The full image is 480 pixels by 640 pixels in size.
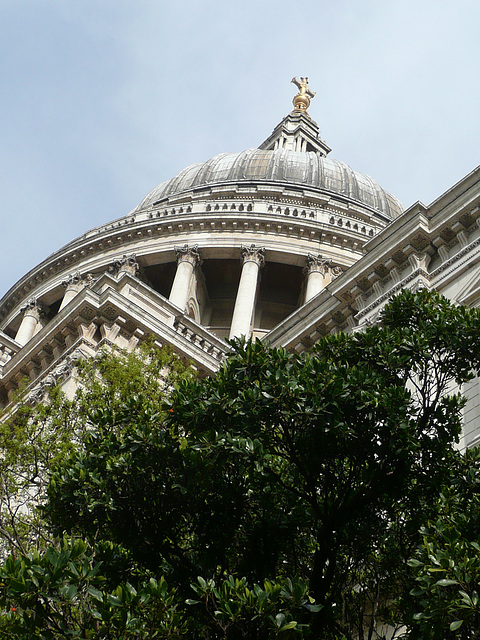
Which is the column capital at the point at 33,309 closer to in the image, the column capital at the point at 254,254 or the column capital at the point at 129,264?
the column capital at the point at 129,264

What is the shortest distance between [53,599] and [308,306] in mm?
14461

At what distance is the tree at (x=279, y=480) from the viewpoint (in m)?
9.15

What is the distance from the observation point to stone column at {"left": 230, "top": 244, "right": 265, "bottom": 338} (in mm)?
36531

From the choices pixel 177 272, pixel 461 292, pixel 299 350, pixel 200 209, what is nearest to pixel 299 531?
pixel 461 292

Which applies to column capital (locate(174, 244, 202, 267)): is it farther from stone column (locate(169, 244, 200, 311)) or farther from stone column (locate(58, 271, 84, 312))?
stone column (locate(58, 271, 84, 312))

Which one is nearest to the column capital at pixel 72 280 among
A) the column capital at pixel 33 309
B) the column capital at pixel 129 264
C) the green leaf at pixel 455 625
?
the column capital at pixel 33 309

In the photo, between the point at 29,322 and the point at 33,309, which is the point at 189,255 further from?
the point at 33,309

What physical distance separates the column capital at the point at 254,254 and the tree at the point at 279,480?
1167 inches

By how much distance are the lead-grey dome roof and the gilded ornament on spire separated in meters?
12.6

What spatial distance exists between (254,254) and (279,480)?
3074 cm

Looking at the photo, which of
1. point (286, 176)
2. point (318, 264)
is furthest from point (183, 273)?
point (286, 176)

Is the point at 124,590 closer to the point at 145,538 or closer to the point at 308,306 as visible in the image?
the point at 145,538

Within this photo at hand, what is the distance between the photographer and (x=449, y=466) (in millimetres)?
9773

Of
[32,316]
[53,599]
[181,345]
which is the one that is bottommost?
[53,599]
